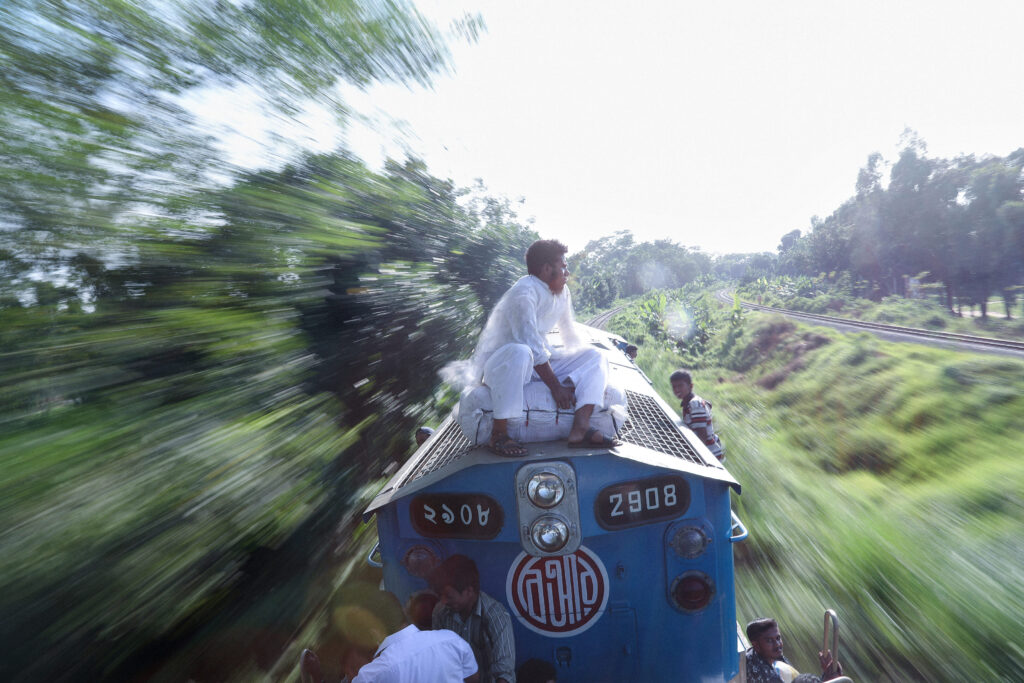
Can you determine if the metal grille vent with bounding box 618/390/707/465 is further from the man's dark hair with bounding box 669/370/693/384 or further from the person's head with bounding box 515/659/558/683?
the man's dark hair with bounding box 669/370/693/384

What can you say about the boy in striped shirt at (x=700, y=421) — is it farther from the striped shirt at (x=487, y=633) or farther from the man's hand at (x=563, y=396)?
the striped shirt at (x=487, y=633)

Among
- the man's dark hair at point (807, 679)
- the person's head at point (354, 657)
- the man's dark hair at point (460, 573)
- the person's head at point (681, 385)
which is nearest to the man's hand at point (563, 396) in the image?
the man's dark hair at point (460, 573)

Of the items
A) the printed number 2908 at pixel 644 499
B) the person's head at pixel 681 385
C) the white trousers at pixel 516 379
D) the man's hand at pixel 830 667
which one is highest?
the white trousers at pixel 516 379

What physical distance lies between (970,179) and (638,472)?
33357mm

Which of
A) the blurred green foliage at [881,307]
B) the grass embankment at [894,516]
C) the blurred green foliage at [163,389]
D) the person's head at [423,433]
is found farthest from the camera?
the blurred green foliage at [881,307]

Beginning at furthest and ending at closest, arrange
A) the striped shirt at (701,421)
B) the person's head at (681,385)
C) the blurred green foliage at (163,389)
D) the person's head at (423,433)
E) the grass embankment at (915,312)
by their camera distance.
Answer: the grass embankment at (915,312) < the person's head at (681,385) < the striped shirt at (701,421) < the person's head at (423,433) < the blurred green foliage at (163,389)

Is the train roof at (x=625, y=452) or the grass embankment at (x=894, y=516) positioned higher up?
the train roof at (x=625, y=452)

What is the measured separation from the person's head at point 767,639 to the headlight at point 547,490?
3.73ft

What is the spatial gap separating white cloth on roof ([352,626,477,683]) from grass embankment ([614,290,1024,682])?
227 cm

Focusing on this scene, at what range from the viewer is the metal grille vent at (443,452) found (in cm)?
240

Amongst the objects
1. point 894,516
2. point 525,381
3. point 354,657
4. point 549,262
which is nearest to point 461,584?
point 525,381

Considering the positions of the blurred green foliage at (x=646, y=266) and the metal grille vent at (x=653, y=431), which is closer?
the metal grille vent at (x=653, y=431)

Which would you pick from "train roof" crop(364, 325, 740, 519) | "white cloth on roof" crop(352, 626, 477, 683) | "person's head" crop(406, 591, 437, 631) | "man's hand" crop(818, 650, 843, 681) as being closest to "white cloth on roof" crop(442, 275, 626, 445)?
"train roof" crop(364, 325, 740, 519)

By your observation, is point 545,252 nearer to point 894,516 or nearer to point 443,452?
point 443,452
